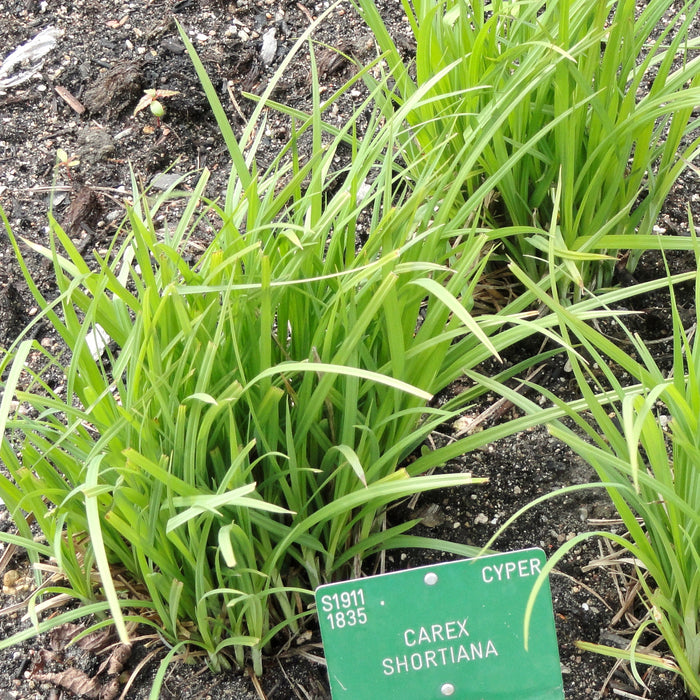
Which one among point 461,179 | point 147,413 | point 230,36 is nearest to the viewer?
point 147,413

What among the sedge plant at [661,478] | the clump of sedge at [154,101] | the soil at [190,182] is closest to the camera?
the sedge plant at [661,478]

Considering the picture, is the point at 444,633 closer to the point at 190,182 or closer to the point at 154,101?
the point at 190,182

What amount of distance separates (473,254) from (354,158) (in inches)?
8.3

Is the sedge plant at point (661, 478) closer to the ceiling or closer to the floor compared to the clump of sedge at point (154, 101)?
closer to the floor

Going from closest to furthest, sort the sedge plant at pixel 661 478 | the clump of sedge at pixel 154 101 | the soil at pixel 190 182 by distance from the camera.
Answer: the sedge plant at pixel 661 478 → the soil at pixel 190 182 → the clump of sedge at pixel 154 101

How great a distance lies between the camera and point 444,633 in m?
0.85

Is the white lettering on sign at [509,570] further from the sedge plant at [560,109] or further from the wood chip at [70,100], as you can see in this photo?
the wood chip at [70,100]

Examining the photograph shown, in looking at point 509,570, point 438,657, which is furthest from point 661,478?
point 438,657

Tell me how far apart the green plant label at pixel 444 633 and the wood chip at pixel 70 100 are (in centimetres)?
121

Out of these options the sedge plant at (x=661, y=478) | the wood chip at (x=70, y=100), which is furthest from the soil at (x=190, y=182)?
the sedge plant at (x=661, y=478)

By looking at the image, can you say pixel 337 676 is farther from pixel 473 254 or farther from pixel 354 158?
pixel 354 158

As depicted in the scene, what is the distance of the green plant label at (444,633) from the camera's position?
2.76ft

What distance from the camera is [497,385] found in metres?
0.90

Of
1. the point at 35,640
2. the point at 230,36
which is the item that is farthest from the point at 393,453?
the point at 230,36
